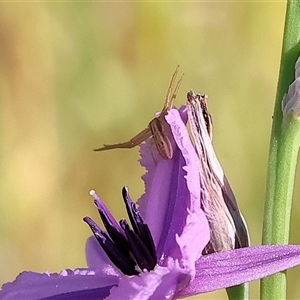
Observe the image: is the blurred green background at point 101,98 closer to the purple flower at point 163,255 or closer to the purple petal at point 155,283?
the purple flower at point 163,255

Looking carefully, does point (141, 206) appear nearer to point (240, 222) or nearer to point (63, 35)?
point (240, 222)

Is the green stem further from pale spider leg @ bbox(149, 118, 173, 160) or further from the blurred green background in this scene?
the blurred green background

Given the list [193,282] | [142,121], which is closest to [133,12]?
[142,121]

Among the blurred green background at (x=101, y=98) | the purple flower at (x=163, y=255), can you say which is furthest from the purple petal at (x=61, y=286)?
the blurred green background at (x=101, y=98)

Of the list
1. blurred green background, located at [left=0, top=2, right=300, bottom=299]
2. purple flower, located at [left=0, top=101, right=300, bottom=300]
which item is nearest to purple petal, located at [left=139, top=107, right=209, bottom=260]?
purple flower, located at [left=0, top=101, right=300, bottom=300]

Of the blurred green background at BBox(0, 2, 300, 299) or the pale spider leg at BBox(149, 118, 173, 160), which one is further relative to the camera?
the blurred green background at BBox(0, 2, 300, 299)
